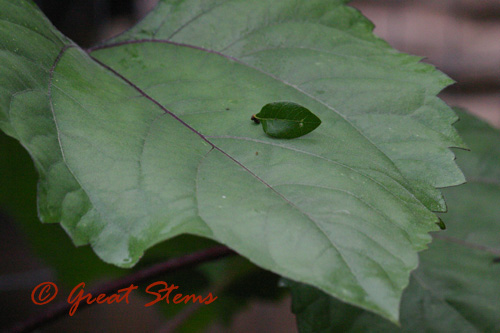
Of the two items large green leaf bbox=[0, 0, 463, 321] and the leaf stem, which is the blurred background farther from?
large green leaf bbox=[0, 0, 463, 321]

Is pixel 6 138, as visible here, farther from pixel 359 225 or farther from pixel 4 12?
pixel 359 225

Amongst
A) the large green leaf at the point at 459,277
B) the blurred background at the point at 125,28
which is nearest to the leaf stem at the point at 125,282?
the large green leaf at the point at 459,277

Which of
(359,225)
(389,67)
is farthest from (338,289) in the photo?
(389,67)

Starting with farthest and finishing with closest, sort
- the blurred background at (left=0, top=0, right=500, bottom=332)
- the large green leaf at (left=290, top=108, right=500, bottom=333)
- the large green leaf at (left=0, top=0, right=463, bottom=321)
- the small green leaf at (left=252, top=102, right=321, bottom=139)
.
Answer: the blurred background at (left=0, top=0, right=500, bottom=332), the large green leaf at (left=290, top=108, right=500, bottom=333), the small green leaf at (left=252, top=102, right=321, bottom=139), the large green leaf at (left=0, top=0, right=463, bottom=321)

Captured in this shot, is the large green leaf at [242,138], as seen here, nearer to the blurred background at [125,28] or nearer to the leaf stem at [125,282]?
the leaf stem at [125,282]

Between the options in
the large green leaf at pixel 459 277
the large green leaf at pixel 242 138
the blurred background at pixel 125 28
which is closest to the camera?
the large green leaf at pixel 242 138

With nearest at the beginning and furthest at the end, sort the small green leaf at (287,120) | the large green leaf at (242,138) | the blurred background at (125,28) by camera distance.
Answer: the large green leaf at (242,138) → the small green leaf at (287,120) → the blurred background at (125,28)

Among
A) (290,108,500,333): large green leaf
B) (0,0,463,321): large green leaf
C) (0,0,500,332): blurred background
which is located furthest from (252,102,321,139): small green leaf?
(0,0,500,332): blurred background
